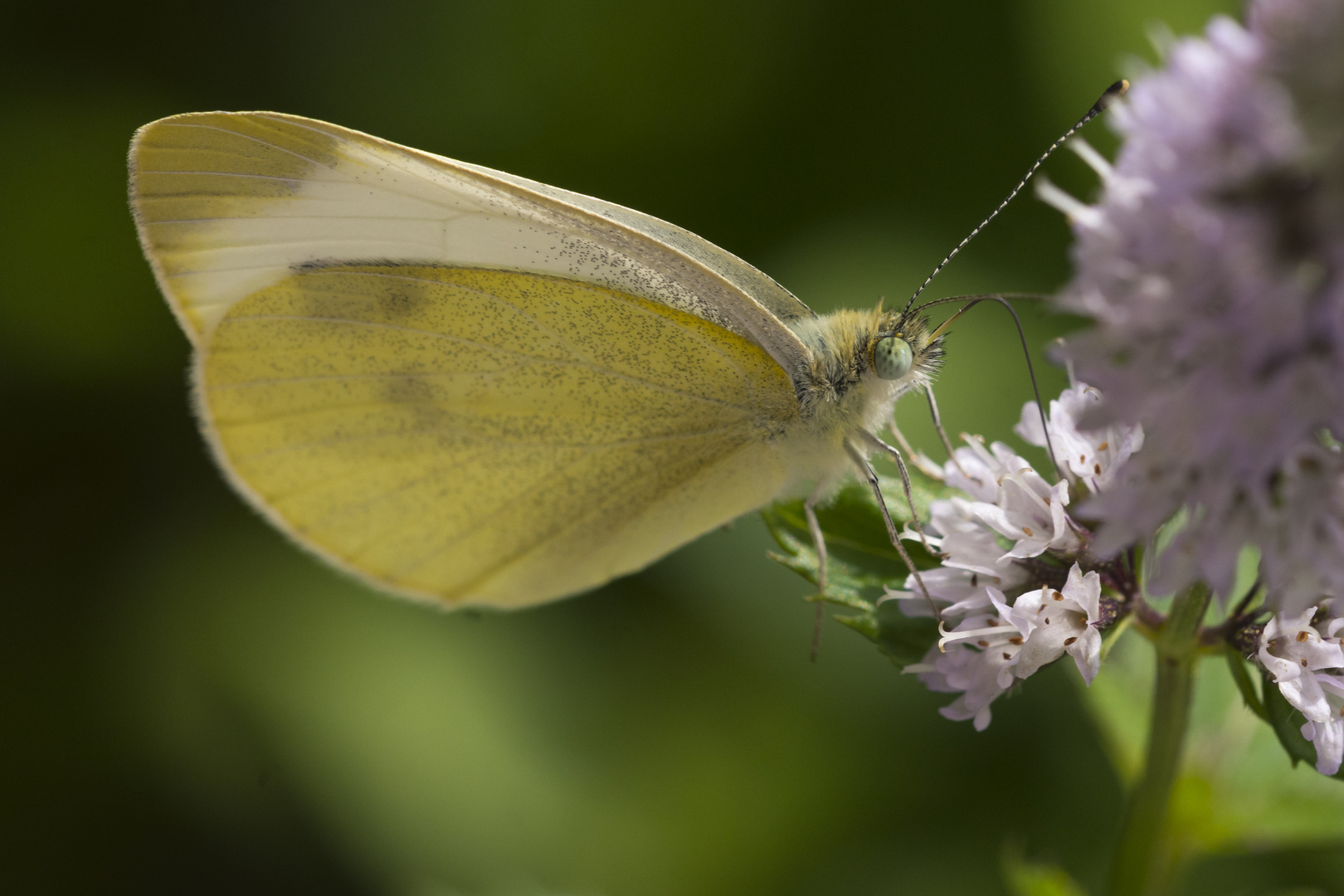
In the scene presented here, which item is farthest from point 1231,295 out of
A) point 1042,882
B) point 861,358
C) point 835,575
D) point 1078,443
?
point 1042,882

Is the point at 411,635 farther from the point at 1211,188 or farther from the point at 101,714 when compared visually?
the point at 1211,188

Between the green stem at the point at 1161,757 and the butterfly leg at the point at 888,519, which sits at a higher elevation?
the butterfly leg at the point at 888,519

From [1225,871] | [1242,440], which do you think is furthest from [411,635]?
[1242,440]

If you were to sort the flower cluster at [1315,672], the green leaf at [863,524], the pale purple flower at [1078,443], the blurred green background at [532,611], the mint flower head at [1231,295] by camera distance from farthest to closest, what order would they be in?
the blurred green background at [532,611]
the green leaf at [863,524]
the pale purple flower at [1078,443]
the flower cluster at [1315,672]
the mint flower head at [1231,295]

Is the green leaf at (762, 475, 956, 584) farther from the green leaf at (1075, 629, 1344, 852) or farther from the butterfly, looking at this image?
the green leaf at (1075, 629, 1344, 852)

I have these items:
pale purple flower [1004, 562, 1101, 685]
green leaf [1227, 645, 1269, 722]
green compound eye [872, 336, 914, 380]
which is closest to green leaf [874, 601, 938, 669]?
pale purple flower [1004, 562, 1101, 685]

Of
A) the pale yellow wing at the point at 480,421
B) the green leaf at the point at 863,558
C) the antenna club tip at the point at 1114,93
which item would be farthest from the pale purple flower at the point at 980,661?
Answer: the antenna club tip at the point at 1114,93

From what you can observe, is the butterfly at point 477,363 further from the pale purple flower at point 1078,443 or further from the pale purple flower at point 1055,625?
the pale purple flower at point 1055,625

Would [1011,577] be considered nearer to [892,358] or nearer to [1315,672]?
[1315,672]
